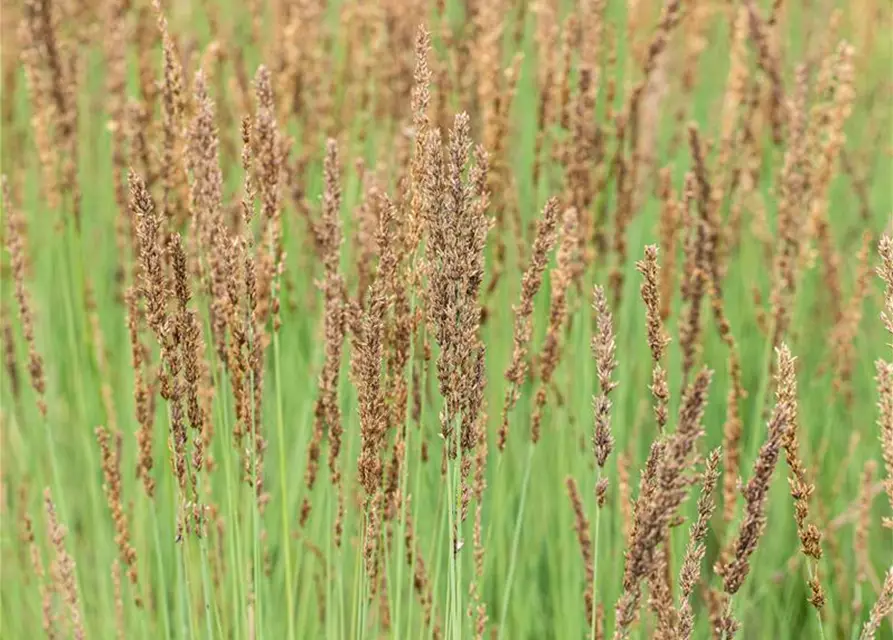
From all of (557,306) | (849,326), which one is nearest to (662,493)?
(557,306)

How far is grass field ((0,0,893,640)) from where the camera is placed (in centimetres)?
161

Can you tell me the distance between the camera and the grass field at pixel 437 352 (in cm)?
161

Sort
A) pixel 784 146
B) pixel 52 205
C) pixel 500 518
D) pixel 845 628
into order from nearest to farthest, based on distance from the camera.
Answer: pixel 500 518
pixel 845 628
pixel 52 205
pixel 784 146

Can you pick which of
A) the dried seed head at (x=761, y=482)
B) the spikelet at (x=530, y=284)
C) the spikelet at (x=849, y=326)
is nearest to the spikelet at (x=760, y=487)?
the dried seed head at (x=761, y=482)

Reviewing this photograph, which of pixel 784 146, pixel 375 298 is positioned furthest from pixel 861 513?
pixel 784 146

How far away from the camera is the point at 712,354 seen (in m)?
3.49

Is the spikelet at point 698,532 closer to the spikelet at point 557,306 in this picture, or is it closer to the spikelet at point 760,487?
the spikelet at point 760,487

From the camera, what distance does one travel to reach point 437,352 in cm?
307

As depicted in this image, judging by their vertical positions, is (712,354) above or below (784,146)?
below

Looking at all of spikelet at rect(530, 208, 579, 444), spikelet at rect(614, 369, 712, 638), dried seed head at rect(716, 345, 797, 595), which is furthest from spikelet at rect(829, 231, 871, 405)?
spikelet at rect(614, 369, 712, 638)

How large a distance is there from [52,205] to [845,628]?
7.61 feet

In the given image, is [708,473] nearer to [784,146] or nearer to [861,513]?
[861,513]

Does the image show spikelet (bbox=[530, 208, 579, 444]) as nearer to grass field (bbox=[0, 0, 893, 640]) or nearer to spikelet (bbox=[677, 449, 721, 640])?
grass field (bbox=[0, 0, 893, 640])

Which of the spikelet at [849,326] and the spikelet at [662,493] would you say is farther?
the spikelet at [849,326]
